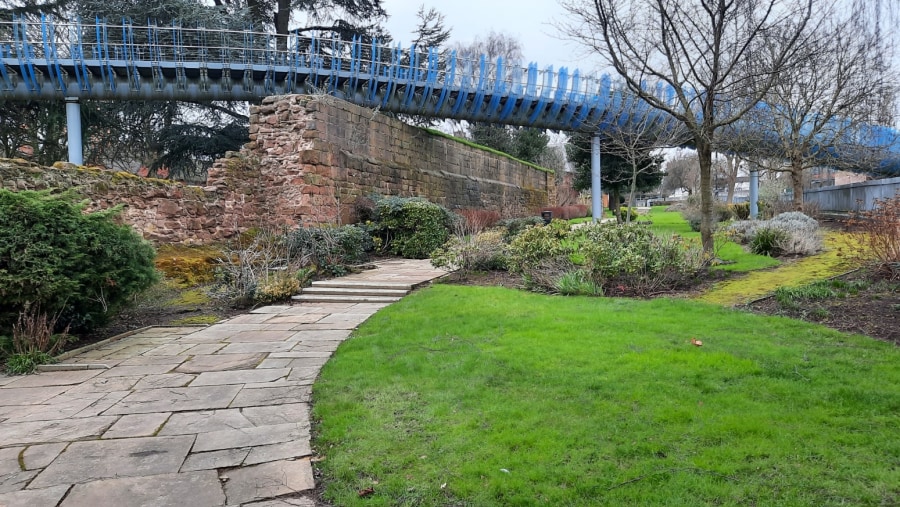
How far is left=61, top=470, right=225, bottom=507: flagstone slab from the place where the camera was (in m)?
2.16

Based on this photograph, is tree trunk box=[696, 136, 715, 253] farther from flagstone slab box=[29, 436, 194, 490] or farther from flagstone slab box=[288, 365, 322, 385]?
flagstone slab box=[29, 436, 194, 490]

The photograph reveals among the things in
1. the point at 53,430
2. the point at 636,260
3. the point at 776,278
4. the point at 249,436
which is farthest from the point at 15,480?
the point at 776,278

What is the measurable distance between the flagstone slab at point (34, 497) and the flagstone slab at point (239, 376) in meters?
1.53

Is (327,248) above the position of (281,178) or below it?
below

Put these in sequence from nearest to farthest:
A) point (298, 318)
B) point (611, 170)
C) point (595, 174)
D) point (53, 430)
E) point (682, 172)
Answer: point (53, 430), point (298, 318), point (595, 174), point (611, 170), point (682, 172)

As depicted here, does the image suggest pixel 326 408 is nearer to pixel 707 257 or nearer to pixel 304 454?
pixel 304 454

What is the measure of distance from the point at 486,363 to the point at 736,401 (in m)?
1.69

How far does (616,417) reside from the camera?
277cm

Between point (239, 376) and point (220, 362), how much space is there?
0.55m

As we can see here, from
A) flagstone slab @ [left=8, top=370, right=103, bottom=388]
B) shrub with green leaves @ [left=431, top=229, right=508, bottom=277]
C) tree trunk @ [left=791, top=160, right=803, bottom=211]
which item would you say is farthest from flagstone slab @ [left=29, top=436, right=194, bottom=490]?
tree trunk @ [left=791, top=160, right=803, bottom=211]

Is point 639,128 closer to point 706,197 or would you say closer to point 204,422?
point 706,197

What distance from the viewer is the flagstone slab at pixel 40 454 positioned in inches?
99.5

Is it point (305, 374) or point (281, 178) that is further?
point (281, 178)

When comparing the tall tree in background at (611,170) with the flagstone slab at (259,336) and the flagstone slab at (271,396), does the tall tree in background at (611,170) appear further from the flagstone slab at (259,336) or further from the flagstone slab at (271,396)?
the flagstone slab at (271,396)
